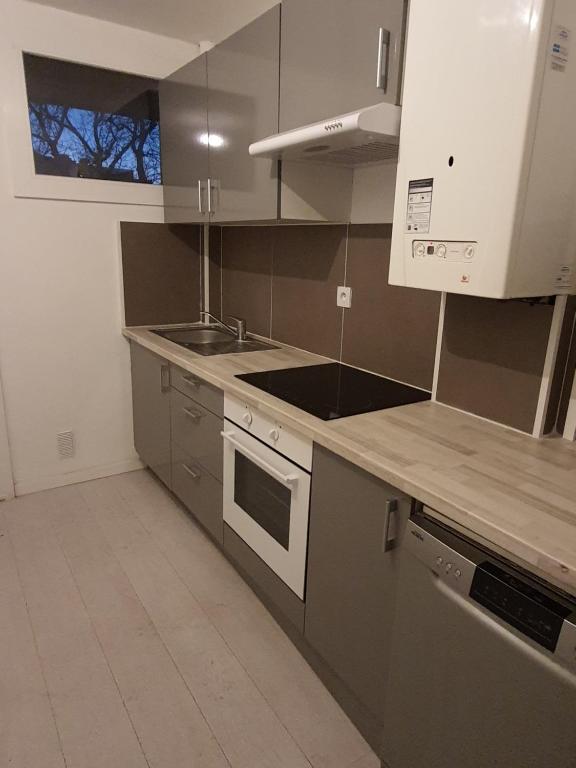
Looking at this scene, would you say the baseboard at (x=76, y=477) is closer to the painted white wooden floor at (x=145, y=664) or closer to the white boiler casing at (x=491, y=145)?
the painted white wooden floor at (x=145, y=664)

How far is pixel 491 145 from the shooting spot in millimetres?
1132

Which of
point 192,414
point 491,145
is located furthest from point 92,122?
point 491,145

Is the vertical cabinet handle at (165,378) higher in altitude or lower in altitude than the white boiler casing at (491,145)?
lower

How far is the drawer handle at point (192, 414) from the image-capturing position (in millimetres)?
2231

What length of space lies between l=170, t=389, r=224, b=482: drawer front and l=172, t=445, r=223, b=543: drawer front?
0.04 meters

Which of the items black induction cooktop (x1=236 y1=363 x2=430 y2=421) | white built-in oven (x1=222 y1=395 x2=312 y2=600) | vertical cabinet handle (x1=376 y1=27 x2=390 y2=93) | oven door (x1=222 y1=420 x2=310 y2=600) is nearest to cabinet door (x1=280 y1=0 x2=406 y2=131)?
vertical cabinet handle (x1=376 y1=27 x2=390 y2=93)

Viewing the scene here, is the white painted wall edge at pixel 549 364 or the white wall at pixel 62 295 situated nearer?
the white painted wall edge at pixel 549 364

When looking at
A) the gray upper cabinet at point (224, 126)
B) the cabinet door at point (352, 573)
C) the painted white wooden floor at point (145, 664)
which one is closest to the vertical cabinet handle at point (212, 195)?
the gray upper cabinet at point (224, 126)

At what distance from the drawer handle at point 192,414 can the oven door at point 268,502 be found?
271 mm

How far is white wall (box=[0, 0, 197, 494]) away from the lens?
242 cm

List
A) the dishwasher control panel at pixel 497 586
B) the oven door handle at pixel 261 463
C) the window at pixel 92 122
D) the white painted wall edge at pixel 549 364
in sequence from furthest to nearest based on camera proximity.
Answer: the window at pixel 92 122
the oven door handle at pixel 261 463
the white painted wall edge at pixel 549 364
the dishwasher control panel at pixel 497 586

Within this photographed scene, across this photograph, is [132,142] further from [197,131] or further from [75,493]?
[75,493]

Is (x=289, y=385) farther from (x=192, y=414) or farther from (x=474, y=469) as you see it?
(x=474, y=469)

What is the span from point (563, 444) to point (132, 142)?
262cm
